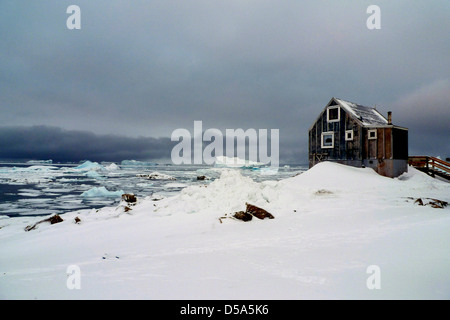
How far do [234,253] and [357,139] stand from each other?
2196 cm

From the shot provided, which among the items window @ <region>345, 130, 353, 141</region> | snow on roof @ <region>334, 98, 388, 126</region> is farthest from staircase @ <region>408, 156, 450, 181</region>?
window @ <region>345, 130, 353, 141</region>

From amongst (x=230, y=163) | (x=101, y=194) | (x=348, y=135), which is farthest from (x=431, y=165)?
(x=230, y=163)

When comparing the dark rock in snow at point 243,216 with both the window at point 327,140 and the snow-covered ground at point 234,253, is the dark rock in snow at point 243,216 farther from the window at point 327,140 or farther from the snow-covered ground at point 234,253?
the window at point 327,140

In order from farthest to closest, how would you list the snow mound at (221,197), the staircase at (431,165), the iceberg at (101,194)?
1. the staircase at (431,165)
2. the iceberg at (101,194)
3. the snow mound at (221,197)

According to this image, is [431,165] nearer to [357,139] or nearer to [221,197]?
[357,139]

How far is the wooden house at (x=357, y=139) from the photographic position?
72.3 feet

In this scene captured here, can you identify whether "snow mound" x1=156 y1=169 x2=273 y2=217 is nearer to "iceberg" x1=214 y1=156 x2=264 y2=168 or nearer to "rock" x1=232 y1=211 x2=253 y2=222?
"rock" x1=232 y1=211 x2=253 y2=222

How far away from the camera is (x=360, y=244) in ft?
17.3

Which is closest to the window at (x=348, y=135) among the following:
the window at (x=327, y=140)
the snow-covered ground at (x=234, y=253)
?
the window at (x=327, y=140)

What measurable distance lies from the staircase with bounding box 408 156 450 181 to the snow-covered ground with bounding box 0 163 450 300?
62.7 feet

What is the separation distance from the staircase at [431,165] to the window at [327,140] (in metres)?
8.46

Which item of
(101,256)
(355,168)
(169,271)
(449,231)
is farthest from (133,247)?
(355,168)

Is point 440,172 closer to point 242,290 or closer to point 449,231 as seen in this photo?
point 449,231
